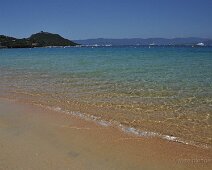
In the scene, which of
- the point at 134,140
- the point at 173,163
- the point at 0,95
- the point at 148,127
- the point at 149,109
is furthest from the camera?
the point at 0,95

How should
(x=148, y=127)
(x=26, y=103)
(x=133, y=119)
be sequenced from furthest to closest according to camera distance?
(x=26, y=103) → (x=133, y=119) → (x=148, y=127)

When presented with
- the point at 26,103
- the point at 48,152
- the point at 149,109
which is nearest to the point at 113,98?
the point at 149,109

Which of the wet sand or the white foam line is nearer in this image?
the wet sand

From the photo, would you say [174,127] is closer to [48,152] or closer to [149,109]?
[149,109]

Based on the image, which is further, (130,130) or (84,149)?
(130,130)

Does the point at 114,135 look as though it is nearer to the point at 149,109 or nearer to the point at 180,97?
the point at 149,109

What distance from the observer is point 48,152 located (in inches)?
205

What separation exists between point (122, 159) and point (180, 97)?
542 cm

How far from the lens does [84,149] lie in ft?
17.5

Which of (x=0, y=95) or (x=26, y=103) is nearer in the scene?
(x=26, y=103)

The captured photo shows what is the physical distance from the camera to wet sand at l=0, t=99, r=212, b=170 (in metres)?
4.70

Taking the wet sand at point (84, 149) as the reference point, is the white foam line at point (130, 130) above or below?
below

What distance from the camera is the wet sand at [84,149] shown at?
15.4 feet

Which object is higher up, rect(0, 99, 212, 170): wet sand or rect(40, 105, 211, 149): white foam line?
Result: rect(0, 99, 212, 170): wet sand
